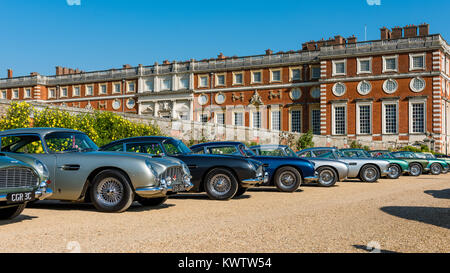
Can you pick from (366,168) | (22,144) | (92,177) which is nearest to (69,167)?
(92,177)

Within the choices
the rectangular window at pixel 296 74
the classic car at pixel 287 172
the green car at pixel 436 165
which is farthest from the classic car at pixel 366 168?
the rectangular window at pixel 296 74

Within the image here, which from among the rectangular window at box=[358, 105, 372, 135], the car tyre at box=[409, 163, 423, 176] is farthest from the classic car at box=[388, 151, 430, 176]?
the rectangular window at box=[358, 105, 372, 135]

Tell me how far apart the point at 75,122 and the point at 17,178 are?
40.9ft

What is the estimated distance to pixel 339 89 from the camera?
158 ft

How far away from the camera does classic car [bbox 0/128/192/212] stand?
8.59m

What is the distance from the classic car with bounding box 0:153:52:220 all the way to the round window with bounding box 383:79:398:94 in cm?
4305

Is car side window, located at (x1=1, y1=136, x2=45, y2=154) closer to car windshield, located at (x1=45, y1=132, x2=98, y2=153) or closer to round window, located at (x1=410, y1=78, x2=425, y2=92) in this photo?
car windshield, located at (x1=45, y1=132, x2=98, y2=153)

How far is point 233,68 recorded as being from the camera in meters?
54.3

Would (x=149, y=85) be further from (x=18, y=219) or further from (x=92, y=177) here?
(x=18, y=219)

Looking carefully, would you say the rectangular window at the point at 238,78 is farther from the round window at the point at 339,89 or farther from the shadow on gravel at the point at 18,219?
the shadow on gravel at the point at 18,219

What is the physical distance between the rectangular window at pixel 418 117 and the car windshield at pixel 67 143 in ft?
135

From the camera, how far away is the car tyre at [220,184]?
1121cm

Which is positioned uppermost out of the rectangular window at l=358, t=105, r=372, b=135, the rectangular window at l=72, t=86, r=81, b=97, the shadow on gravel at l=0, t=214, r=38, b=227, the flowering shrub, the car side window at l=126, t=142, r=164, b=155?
the rectangular window at l=72, t=86, r=81, b=97
